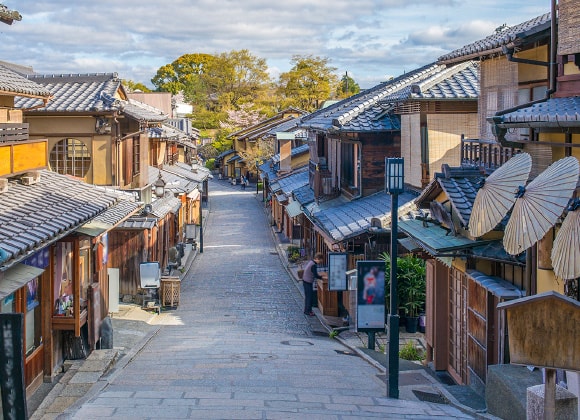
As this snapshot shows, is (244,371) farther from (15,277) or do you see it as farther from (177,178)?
(177,178)

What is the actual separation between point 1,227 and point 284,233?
34507mm

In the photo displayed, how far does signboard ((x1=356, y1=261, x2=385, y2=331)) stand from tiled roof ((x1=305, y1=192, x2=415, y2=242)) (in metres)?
2.75

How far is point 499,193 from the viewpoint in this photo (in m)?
9.93

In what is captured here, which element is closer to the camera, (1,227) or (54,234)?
(1,227)

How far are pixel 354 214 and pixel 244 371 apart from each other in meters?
8.75

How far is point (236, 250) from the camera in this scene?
40.3m

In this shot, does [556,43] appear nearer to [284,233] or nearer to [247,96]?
[284,233]

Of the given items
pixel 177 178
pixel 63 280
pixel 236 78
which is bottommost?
pixel 63 280

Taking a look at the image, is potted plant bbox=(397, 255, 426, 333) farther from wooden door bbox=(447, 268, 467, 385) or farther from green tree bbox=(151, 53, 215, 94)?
green tree bbox=(151, 53, 215, 94)

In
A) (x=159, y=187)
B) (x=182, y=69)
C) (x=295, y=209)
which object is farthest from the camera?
(x=182, y=69)

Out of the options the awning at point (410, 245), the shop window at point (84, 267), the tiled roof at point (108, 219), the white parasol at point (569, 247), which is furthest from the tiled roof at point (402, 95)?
the white parasol at point (569, 247)

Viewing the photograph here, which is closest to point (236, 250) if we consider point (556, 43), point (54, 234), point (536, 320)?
point (54, 234)

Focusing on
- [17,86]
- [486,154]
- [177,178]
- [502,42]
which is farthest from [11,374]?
[177,178]

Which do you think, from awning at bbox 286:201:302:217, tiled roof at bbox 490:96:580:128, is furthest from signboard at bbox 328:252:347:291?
tiled roof at bbox 490:96:580:128
